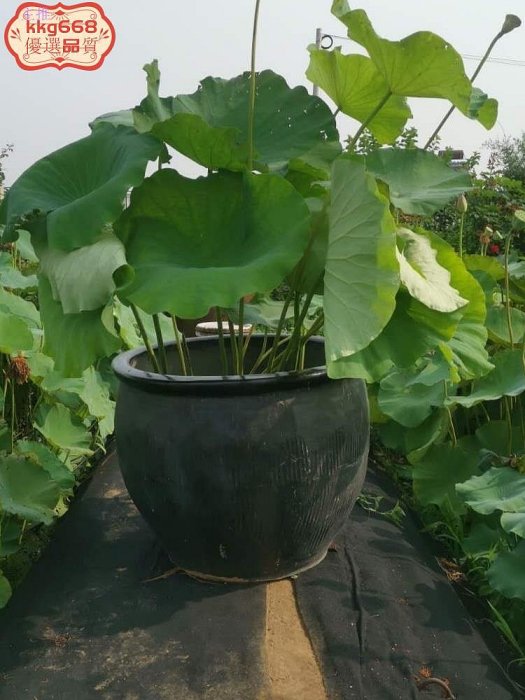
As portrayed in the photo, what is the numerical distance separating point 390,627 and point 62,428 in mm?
1101

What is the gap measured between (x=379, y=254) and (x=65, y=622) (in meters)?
0.94

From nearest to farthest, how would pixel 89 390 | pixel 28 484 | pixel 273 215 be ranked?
pixel 273 215, pixel 28 484, pixel 89 390

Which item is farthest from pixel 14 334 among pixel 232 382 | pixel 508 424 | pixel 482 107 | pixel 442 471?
pixel 508 424

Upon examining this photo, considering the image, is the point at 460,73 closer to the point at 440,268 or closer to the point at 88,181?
the point at 440,268

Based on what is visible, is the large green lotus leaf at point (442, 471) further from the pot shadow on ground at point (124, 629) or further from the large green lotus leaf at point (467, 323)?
the pot shadow on ground at point (124, 629)

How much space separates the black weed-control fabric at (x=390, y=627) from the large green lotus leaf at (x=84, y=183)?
854mm

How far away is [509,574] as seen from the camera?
53.9 inches

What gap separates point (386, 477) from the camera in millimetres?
2322

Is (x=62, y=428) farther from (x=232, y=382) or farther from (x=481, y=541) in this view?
(x=481, y=541)

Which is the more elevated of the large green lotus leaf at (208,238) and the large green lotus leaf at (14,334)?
the large green lotus leaf at (208,238)

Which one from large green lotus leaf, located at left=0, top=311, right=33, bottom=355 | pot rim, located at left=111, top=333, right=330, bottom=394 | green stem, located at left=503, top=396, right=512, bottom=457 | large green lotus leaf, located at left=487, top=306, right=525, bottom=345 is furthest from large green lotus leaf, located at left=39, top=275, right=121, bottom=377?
large green lotus leaf, located at left=487, top=306, right=525, bottom=345

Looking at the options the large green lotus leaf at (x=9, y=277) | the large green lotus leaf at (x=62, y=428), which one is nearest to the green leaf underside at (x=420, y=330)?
the large green lotus leaf at (x=62, y=428)

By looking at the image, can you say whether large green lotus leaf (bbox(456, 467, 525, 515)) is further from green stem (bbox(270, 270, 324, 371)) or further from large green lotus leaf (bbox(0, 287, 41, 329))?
large green lotus leaf (bbox(0, 287, 41, 329))

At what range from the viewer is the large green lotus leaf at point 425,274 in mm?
1155
